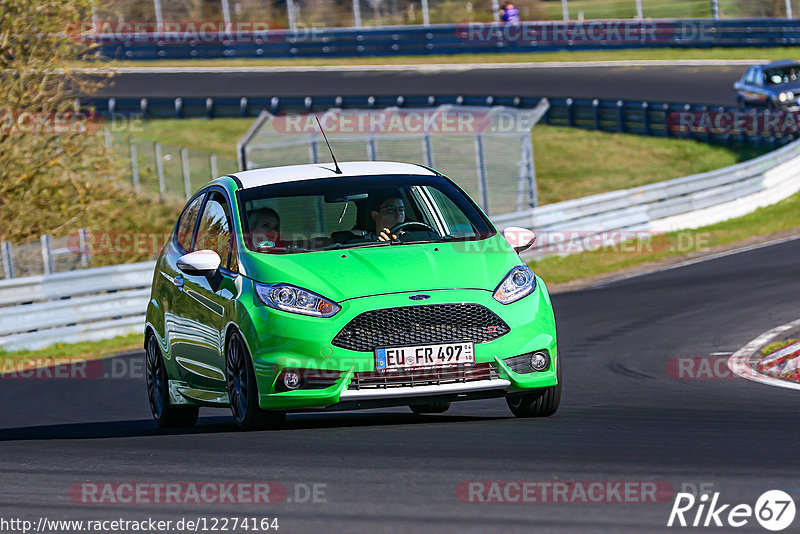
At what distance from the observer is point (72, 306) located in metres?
18.8

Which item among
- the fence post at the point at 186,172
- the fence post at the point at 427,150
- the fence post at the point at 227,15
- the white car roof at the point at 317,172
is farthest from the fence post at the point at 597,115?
the white car roof at the point at 317,172

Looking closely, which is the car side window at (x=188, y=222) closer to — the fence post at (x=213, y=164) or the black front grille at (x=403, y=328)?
the black front grille at (x=403, y=328)

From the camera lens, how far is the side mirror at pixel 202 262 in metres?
8.59

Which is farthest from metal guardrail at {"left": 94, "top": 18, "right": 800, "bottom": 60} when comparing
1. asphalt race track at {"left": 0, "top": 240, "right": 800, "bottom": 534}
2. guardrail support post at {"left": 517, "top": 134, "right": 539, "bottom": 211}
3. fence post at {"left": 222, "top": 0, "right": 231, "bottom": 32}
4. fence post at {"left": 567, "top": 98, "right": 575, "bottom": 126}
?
asphalt race track at {"left": 0, "top": 240, "right": 800, "bottom": 534}

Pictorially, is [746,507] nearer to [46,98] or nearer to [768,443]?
[768,443]

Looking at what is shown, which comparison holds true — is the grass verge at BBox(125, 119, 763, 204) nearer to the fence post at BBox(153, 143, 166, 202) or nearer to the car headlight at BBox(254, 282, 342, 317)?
the fence post at BBox(153, 143, 166, 202)

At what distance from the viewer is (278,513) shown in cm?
570

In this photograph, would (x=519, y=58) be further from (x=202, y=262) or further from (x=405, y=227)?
(x=202, y=262)

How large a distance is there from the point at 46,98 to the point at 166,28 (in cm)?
3268

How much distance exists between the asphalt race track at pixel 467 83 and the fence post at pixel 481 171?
15.5m

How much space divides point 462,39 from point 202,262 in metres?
43.9

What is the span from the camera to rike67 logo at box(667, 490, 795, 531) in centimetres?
519

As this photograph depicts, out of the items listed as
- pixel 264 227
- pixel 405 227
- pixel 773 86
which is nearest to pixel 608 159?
pixel 773 86

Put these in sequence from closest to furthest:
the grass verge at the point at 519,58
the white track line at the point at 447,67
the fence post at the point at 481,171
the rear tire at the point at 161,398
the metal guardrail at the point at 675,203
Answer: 1. the rear tire at the point at 161,398
2. the metal guardrail at the point at 675,203
3. the fence post at the point at 481,171
4. the white track line at the point at 447,67
5. the grass verge at the point at 519,58
